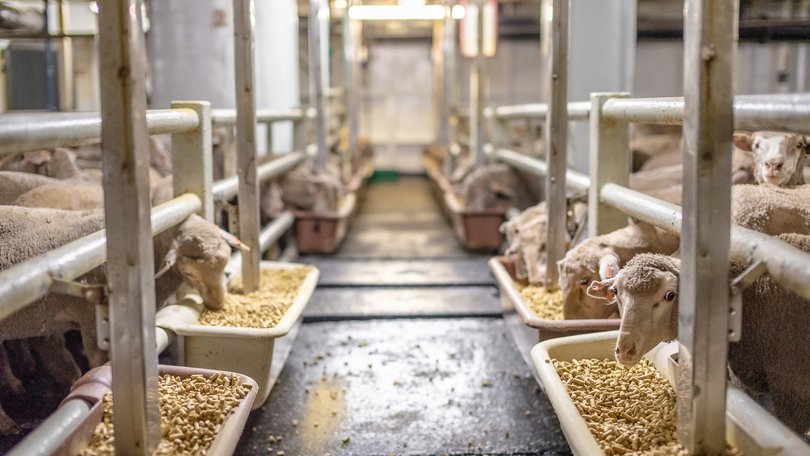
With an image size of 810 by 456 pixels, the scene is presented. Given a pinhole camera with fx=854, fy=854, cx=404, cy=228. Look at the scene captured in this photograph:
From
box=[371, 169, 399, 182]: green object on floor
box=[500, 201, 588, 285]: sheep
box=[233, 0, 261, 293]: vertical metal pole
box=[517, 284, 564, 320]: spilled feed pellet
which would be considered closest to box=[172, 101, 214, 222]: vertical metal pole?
box=[233, 0, 261, 293]: vertical metal pole

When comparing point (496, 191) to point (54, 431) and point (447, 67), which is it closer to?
point (447, 67)

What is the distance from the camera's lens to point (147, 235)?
6.75 feet

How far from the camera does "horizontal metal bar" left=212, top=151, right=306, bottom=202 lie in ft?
13.1

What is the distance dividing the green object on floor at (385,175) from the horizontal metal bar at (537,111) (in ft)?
→ 22.8

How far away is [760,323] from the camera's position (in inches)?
94.5

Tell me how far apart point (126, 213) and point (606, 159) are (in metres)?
2.28

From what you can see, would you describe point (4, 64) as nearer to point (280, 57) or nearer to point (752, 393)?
point (280, 57)

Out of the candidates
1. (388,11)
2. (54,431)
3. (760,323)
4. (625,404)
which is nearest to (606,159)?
(760,323)

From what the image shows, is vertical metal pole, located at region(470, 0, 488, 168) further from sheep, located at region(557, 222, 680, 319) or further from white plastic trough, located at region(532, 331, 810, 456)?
white plastic trough, located at region(532, 331, 810, 456)

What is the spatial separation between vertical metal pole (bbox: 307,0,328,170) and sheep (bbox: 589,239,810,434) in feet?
19.7

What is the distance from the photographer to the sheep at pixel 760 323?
2350 millimetres

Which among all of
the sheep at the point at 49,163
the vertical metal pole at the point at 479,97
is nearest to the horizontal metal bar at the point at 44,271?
the sheep at the point at 49,163

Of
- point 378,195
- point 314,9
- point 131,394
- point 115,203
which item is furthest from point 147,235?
point 378,195

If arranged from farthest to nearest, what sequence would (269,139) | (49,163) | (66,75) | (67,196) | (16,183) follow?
1. (66,75)
2. (269,139)
3. (49,163)
4. (16,183)
5. (67,196)
